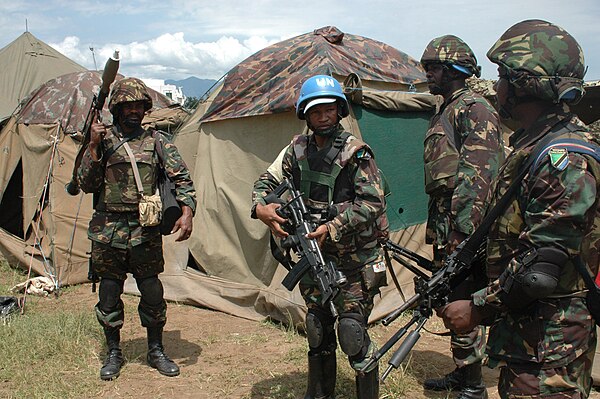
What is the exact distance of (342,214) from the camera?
325 centimetres

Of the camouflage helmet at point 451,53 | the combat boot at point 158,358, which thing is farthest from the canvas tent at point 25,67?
the camouflage helmet at point 451,53

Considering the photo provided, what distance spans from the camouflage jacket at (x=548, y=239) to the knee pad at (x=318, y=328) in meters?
1.36

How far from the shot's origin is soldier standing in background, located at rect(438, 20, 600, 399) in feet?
6.42

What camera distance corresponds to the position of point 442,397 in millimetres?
3984

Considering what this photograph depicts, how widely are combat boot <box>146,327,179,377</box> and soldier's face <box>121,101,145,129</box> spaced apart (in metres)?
1.53

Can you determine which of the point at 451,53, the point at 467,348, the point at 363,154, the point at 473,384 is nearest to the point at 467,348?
the point at 467,348

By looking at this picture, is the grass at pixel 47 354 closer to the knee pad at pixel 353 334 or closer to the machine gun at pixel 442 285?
the knee pad at pixel 353 334

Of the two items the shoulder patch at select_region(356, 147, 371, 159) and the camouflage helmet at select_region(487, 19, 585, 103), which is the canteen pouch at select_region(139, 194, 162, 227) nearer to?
the shoulder patch at select_region(356, 147, 371, 159)

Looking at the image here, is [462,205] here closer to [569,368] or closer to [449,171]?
[449,171]

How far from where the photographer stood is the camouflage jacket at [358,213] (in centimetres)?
325

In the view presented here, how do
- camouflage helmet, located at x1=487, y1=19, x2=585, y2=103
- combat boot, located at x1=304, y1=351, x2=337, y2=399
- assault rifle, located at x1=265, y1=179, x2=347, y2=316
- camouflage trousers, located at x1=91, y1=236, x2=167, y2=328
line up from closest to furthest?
camouflage helmet, located at x1=487, y1=19, x2=585, y2=103 → assault rifle, located at x1=265, y1=179, x2=347, y2=316 → combat boot, located at x1=304, y1=351, x2=337, y2=399 → camouflage trousers, located at x1=91, y1=236, x2=167, y2=328

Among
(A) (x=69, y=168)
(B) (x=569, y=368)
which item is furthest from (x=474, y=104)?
(A) (x=69, y=168)

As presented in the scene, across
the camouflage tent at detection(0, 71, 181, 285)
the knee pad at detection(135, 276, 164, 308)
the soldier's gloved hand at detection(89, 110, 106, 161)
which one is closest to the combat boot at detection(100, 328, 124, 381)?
the knee pad at detection(135, 276, 164, 308)

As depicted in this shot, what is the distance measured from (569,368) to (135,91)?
321cm
